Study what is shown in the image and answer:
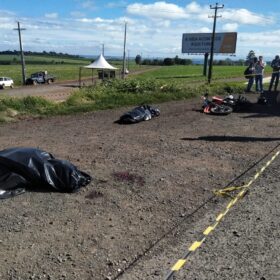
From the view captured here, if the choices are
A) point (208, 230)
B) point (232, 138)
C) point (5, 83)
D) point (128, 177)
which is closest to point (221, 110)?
point (232, 138)

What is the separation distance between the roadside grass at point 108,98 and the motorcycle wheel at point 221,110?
382cm

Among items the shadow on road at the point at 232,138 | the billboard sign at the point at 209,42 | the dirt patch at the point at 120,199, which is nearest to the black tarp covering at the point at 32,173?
the dirt patch at the point at 120,199

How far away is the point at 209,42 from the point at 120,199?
2532 inches

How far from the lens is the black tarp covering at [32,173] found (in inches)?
255

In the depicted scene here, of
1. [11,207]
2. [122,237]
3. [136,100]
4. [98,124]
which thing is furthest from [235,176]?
[136,100]

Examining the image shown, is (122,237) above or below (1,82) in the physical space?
above

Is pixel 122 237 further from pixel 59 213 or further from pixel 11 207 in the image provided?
pixel 11 207

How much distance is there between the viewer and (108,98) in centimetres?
1828

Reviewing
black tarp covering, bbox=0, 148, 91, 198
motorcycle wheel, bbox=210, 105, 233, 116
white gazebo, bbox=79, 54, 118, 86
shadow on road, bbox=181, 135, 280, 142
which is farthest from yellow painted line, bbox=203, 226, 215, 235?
white gazebo, bbox=79, 54, 118, 86

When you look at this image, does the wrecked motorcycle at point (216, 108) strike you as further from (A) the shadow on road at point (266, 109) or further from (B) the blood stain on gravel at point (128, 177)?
(B) the blood stain on gravel at point (128, 177)

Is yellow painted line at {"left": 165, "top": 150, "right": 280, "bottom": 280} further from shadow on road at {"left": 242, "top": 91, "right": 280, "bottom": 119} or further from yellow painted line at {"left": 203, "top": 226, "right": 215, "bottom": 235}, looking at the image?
shadow on road at {"left": 242, "top": 91, "right": 280, "bottom": 119}

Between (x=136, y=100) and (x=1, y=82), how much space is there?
2997 centimetres

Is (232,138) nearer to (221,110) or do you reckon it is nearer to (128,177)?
(221,110)

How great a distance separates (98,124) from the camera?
43.9ft
